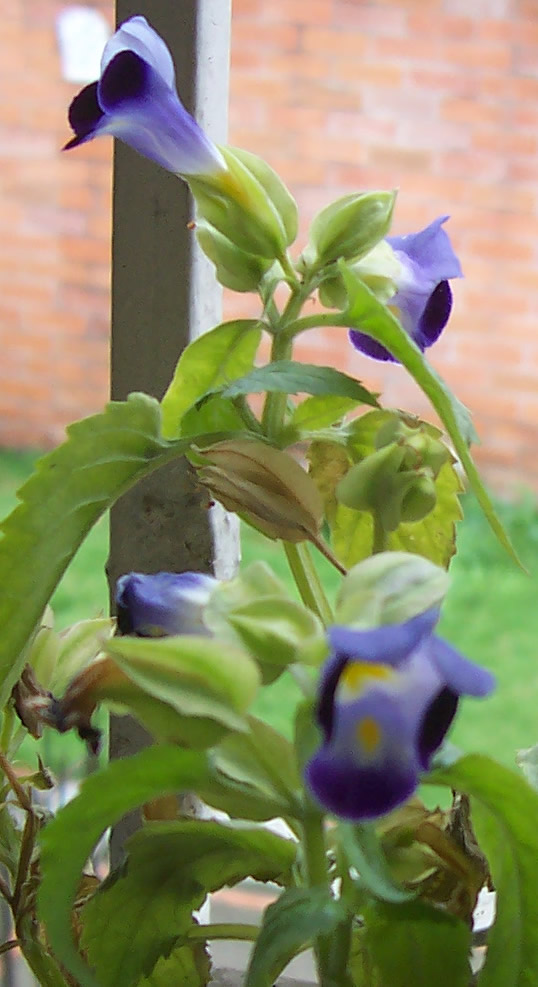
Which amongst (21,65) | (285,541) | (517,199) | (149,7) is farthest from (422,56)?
(285,541)

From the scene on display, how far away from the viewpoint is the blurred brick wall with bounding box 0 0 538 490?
1597mm

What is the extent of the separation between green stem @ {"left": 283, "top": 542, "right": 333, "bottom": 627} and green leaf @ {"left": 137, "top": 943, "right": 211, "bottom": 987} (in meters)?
0.13

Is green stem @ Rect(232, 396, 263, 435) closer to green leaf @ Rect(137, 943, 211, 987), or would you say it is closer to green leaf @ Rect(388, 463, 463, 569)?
green leaf @ Rect(388, 463, 463, 569)

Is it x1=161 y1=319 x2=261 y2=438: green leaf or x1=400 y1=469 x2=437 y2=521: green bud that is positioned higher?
x1=161 y1=319 x2=261 y2=438: green leaf

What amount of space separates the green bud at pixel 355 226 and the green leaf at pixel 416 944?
20cm

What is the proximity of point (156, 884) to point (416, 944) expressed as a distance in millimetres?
84

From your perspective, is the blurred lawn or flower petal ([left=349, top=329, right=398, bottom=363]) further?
the blurred lawn

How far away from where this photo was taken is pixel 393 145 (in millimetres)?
1655

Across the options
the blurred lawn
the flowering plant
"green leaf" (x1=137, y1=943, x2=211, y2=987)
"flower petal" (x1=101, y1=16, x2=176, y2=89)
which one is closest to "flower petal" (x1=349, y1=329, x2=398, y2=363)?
the flowering plant

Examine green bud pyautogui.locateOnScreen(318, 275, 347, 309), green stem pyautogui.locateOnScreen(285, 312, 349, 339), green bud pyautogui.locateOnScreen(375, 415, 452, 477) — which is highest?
green bud pyautogui.locateOnScreen(318, 275, 347, 309)

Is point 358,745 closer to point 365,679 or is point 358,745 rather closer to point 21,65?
point 365,679

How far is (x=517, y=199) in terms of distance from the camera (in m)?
1.66

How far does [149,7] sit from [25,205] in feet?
4.84

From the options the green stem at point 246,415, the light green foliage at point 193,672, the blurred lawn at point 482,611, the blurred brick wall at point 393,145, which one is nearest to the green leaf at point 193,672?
the light green foliage at point 193,672
